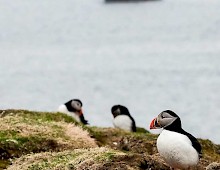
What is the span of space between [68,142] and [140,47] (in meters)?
67.7

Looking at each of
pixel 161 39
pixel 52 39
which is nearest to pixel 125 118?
pixel 161 39

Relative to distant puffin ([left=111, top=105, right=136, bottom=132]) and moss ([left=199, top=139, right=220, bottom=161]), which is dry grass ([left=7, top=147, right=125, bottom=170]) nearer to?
moss ([left=199, top=139, right=220, bottom=161])

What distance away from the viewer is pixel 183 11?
352ft

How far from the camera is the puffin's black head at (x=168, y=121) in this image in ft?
33.2

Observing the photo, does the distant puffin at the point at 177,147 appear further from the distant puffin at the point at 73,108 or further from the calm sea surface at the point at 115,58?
the calm sea surface at the point at 115,58

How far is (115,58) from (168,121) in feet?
203

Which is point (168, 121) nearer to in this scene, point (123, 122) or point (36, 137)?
point (36, 137)

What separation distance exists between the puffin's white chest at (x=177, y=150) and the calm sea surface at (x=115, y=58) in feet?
88.0

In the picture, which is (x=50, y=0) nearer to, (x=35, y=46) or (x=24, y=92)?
(x=35, y=46)

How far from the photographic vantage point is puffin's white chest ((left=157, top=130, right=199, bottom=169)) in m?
9.73

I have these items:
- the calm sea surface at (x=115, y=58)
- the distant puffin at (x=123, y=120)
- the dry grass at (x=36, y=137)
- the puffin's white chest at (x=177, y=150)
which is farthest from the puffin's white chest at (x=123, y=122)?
the puffin's white chest at (x=177, y=150)

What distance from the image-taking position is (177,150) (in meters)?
9.73

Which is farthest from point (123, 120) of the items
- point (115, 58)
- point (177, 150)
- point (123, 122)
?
point (115, 58)

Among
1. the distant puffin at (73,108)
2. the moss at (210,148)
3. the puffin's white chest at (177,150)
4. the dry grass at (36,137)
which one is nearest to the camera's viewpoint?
the puffin's white chest at (177,150)
